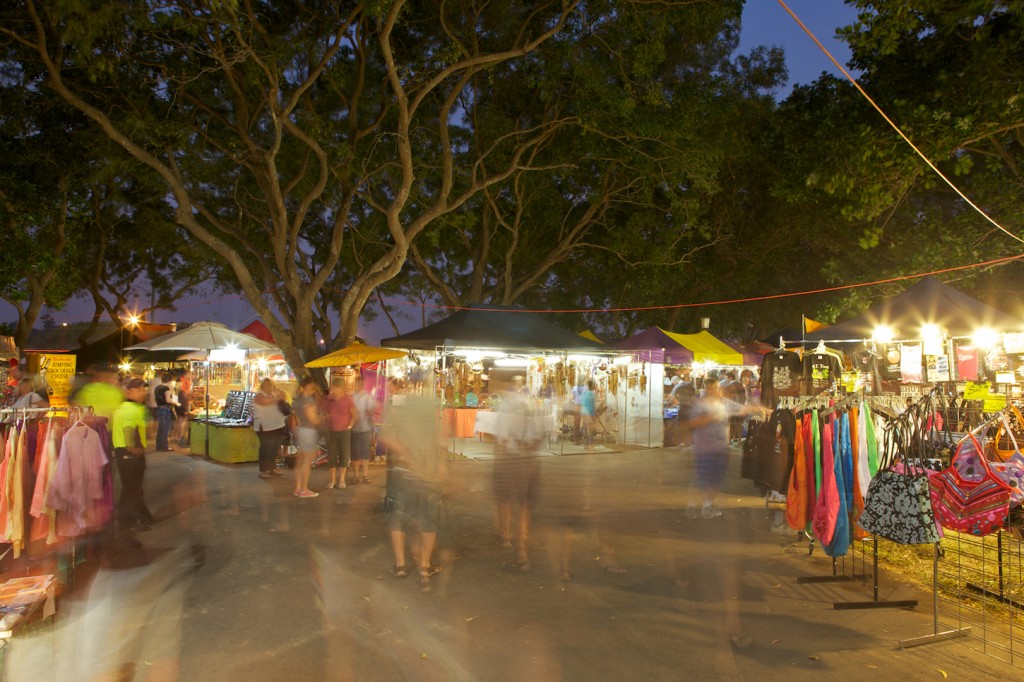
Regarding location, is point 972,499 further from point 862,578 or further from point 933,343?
point 933,343

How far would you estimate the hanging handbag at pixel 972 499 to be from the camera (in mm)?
4086

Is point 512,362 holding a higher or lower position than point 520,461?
higher

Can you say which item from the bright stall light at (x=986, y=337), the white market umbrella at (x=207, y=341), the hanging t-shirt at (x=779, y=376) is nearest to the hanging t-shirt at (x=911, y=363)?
the bright stall light at (x=986, y=337)

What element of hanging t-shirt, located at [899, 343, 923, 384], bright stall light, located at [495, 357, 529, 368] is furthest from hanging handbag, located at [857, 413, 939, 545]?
bright stall light, located at [495, 357, 529, 368]

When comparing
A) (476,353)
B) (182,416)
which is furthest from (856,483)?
(182,416)

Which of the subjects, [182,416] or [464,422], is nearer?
[464,422]

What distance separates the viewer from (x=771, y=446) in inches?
256

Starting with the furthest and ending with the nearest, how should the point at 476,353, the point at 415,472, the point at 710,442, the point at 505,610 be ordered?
the point at 476,353 → the point at 710,442 → the point at 415,472 → the point at 505,610

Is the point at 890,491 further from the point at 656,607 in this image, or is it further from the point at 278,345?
the point at 278,345

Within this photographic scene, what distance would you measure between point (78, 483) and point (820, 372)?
27.3 feet

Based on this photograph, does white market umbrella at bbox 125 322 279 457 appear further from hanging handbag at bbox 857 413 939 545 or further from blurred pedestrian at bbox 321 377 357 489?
hanging handbag at bbox 857 413 939 545

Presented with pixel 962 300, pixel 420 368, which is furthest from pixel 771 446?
pixel 420 368

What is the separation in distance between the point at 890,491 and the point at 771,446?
208 cm

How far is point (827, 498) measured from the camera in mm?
5352
